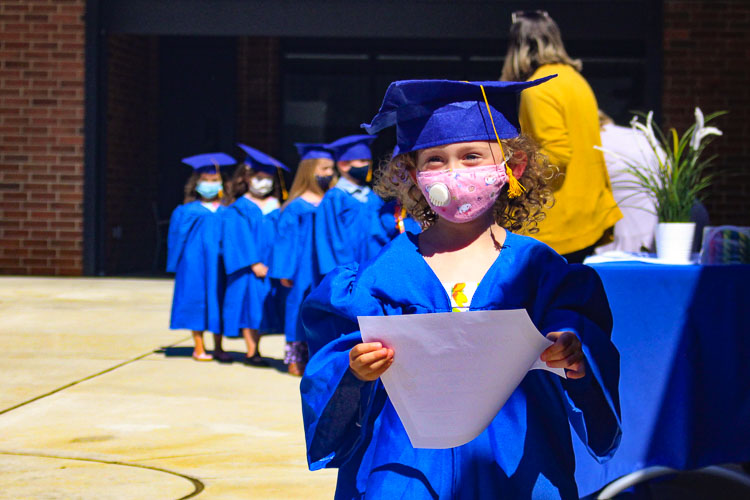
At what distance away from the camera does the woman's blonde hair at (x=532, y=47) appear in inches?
192

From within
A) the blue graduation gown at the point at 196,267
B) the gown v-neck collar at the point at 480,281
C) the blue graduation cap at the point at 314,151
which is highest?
the blue graduation cap at the point at 314,151

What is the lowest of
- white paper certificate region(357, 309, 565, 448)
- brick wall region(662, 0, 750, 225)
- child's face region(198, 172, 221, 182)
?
white paper certificate region(357, 309, 565, 448)

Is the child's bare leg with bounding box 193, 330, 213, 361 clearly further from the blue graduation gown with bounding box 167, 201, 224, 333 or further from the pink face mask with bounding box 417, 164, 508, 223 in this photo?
the pink face mask with bounding box 417, 164, 508, 223

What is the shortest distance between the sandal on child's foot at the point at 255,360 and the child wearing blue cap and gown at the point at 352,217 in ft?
3.29

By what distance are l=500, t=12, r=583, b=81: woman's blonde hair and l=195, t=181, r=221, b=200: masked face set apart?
174 inches

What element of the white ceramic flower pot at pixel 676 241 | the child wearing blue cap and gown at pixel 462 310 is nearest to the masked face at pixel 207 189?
the white ceramic flower pot at pixel 676 241

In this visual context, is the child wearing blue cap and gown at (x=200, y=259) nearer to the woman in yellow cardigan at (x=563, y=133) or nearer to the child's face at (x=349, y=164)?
the child's face at (x=349, y=164)

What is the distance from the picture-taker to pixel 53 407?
6.11 meters

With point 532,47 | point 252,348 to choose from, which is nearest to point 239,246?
point 252,348

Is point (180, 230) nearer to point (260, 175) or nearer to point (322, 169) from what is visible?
point (260, 175)

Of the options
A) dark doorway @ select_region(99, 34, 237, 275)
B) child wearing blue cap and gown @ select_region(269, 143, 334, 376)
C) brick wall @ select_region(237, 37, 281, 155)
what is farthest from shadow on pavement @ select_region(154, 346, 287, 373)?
brick wall @ select_region(237, 37, 281, 155)

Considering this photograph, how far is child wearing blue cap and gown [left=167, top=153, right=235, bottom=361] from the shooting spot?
8.52m

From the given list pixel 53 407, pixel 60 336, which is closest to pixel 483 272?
pixel 53 407

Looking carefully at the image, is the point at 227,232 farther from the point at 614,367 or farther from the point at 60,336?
the point at 614,367
